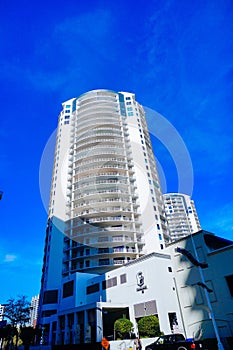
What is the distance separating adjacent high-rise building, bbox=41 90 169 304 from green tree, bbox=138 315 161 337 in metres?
23.0

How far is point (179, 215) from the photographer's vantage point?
126 metres

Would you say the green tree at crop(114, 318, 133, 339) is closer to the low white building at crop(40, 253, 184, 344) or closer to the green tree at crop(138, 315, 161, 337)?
the low white building at crop(40, 253, 184, 344)

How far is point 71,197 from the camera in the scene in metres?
63.2

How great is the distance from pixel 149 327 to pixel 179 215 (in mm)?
104170

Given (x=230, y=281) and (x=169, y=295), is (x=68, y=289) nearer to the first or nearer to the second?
(x=169, y=295)

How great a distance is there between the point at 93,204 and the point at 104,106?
33.6 meters

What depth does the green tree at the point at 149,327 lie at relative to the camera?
84.4 ft

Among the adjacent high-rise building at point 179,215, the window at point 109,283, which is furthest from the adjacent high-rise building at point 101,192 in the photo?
the adjacent high-rise building at point 179,215

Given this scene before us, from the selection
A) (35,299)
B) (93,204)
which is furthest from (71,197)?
(35,299)

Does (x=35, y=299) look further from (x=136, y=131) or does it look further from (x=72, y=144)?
(x=136, y=131)

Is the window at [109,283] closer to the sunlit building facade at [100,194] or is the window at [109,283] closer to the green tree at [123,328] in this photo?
the green tree at [123,328]

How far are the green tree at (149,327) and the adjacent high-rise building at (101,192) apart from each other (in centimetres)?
2298

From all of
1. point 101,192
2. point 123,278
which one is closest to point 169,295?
point 123,278

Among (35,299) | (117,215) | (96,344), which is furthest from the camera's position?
(35,299)
